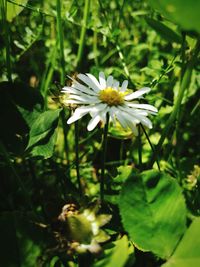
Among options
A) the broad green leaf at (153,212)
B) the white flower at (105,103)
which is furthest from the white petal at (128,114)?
the broad green leaf at (153,212)

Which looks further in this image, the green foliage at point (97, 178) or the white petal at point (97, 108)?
the white petal at point (97, 108)

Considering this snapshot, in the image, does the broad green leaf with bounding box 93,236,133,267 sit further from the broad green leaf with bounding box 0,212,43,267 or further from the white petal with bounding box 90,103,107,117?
the white petal with bounding box 90,103,107,117

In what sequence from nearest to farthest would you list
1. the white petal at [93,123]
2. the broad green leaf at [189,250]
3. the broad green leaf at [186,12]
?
the broad green leaf at [186,12]
the broad green leaf at [189,250]
the white petal at [93,123]

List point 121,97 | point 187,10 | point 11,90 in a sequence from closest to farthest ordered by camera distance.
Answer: point 187,10 → point 121,97 → point 11,90

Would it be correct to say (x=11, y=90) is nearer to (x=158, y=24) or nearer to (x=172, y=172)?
(x=158, y=24)

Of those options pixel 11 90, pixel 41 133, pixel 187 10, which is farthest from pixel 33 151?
pixel 187 10

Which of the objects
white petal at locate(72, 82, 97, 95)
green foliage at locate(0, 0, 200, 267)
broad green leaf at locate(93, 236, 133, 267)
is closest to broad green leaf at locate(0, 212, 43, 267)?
green foliage at locate(0, 0, 200, 267)

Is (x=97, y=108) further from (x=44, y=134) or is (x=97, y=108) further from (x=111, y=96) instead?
(x=44, y=134)

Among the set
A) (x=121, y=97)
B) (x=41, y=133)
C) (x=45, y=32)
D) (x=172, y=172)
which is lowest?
(x=172, y=172)

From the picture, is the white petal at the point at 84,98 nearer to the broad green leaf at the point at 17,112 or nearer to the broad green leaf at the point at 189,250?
the broad green leaf at the point at 17,112
